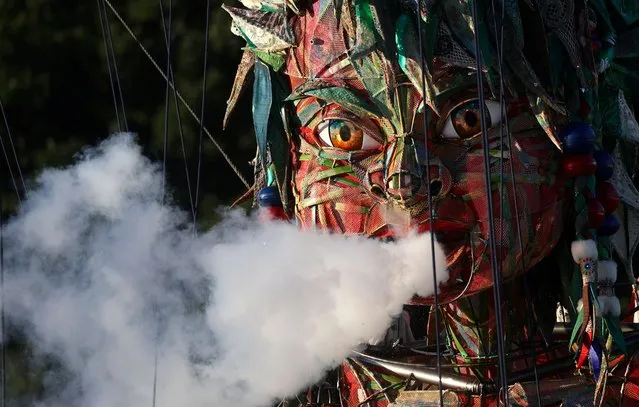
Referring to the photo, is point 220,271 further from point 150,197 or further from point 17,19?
point 17,19

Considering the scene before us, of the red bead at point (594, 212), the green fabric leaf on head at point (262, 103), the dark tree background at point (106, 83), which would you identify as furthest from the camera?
the dark tree background at point (106, 83)

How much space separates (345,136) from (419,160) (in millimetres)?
277

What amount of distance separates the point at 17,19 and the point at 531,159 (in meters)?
4.36

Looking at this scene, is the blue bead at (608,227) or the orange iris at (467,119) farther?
the blue bead at (608,227)

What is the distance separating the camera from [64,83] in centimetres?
872

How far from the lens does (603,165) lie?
5094mm

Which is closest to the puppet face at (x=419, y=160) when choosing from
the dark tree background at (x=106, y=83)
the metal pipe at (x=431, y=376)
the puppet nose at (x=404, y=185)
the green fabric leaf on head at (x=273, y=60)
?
the puppet nose at (x=404, y=185)

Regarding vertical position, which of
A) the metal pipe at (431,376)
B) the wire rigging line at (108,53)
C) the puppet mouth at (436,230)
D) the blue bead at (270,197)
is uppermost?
the wire rigging line at (108,53)

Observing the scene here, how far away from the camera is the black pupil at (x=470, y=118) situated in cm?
491

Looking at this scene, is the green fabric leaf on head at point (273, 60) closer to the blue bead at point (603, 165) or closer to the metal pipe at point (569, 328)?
the blue bead at point (603, 165)

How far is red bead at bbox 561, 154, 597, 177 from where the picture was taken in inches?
196

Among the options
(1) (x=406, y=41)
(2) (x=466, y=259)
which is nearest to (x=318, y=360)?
(2) (x=466, y=259)

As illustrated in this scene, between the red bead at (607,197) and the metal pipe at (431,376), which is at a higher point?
the red bead at (607,197)

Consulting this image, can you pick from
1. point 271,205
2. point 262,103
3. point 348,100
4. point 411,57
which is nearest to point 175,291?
point 271,205
